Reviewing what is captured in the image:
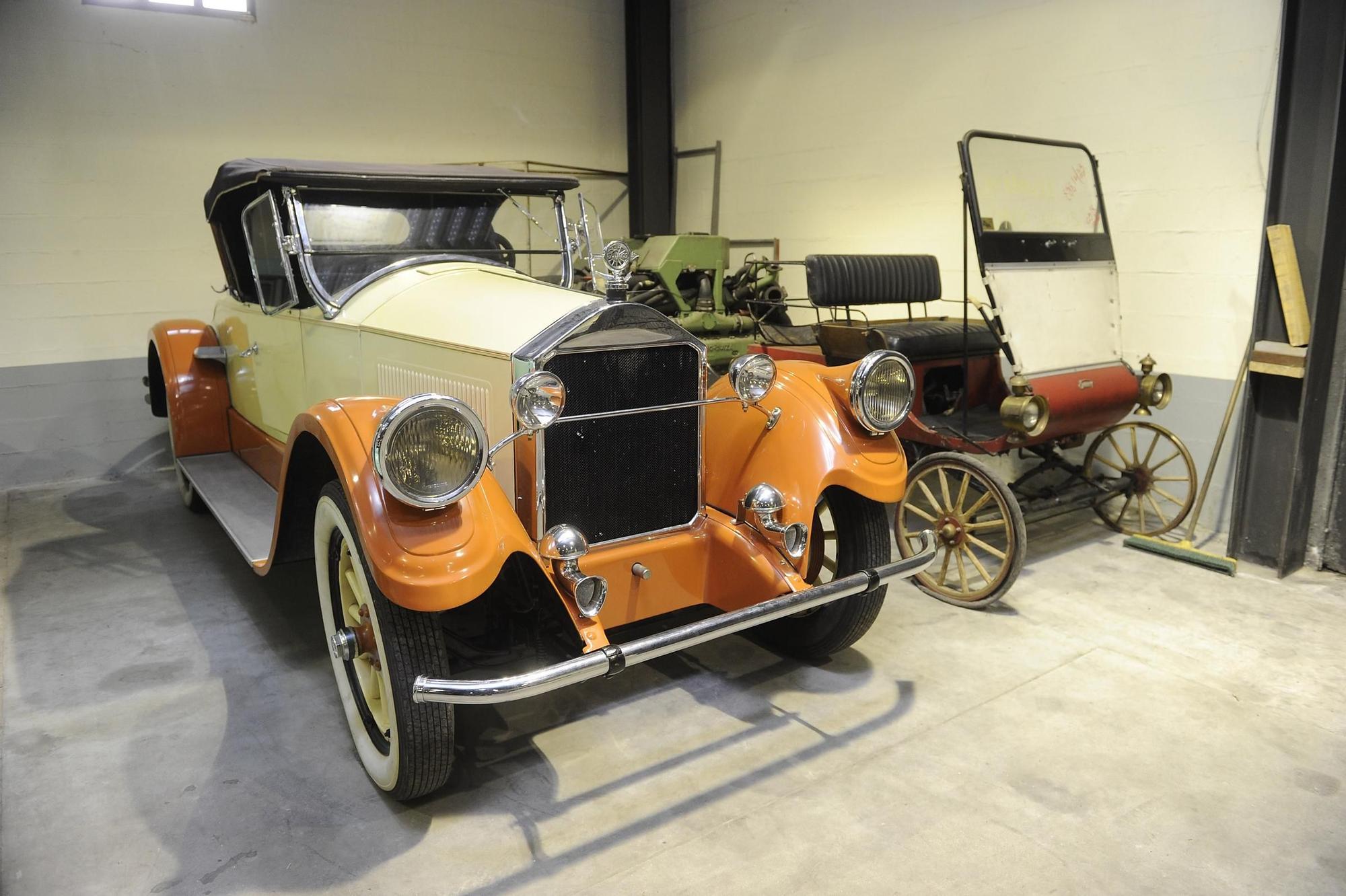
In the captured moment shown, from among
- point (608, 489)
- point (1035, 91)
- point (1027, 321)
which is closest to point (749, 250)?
point (1035, 91)

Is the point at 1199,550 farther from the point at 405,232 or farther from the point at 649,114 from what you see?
the point at 649,114

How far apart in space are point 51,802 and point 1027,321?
13.2 ft

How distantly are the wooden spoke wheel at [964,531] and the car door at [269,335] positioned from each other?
2676 mm

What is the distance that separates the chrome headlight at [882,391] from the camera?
2750mm

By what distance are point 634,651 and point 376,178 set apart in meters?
2.37

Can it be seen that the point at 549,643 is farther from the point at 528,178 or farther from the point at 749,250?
the point at 749,250

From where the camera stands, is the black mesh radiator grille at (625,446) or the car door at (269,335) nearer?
the black mesh radiator grille at (625,446)

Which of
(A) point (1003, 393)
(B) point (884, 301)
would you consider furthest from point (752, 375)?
(A) point (1003, 393)

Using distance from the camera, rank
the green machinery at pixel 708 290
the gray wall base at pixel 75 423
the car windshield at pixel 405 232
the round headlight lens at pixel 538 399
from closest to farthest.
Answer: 1. the round headlight lens at pixel 538 399
2. the car windshield at pixel 405 232
3. the gray wall base at pixel 75 423
4. the green machinery at pixel 708 290

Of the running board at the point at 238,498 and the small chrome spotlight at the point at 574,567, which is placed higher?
the small chrome spotlight at the point at 574,567

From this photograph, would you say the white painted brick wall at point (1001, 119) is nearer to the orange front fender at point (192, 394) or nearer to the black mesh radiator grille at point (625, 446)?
the black mesh radiator grille at point (625, 446)

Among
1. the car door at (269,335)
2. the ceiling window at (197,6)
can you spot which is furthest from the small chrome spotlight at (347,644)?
the ceiling window at (197,6)

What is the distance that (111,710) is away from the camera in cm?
281

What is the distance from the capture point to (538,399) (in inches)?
88.5
